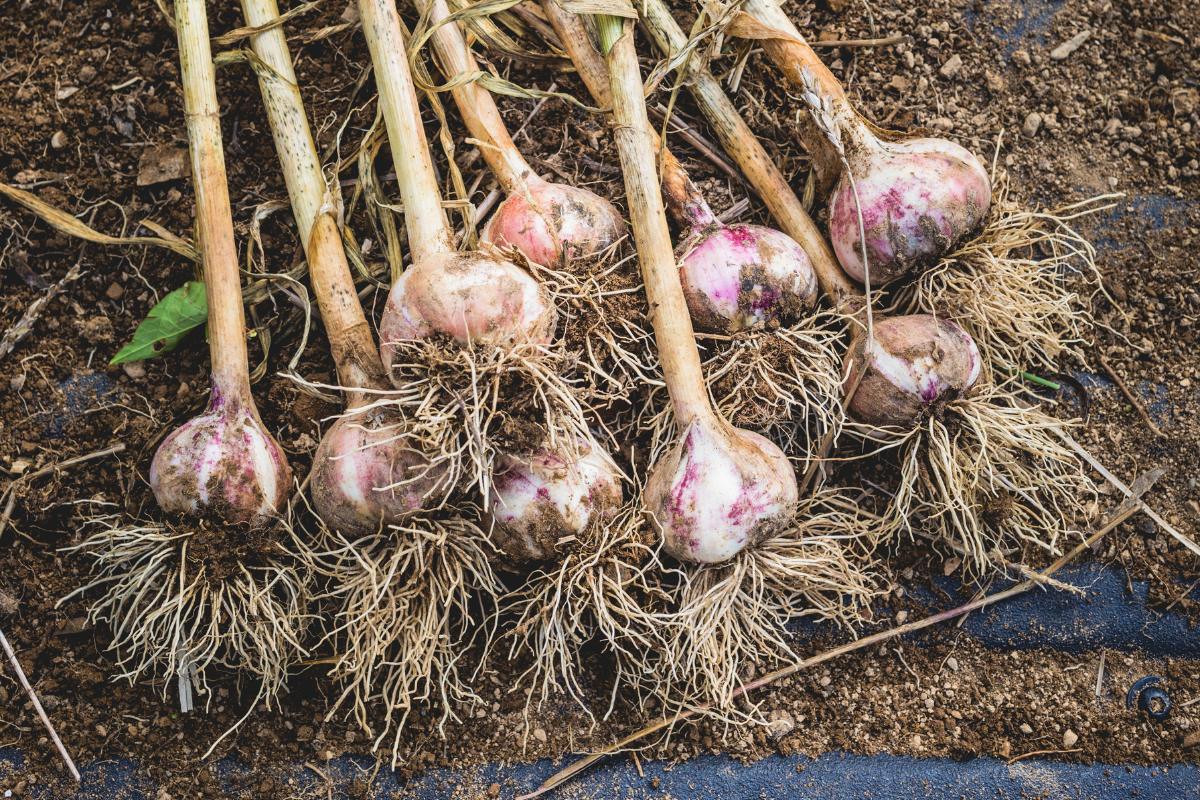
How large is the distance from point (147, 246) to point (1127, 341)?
1886 mm

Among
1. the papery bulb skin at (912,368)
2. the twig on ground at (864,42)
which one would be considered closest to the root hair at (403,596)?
the papery bulb skin at (912,368)

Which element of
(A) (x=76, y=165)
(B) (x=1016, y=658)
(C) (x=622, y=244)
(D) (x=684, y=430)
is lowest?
(B) (x=1016, y=658)

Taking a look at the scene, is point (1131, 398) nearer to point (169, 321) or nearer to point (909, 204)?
point (909, 204)

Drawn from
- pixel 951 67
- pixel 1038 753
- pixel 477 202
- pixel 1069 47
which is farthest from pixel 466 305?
pixel 1069 47

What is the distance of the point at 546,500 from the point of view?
1424 millimetres

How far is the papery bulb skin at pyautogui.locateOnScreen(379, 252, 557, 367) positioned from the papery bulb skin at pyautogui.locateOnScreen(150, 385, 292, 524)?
0.29 meters

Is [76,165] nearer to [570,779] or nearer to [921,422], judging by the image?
[570,779]

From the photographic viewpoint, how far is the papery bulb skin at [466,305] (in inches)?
52.5

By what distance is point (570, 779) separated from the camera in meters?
1.61

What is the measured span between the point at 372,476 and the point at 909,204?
958mm

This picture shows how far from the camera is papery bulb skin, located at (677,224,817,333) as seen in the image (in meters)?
1.50

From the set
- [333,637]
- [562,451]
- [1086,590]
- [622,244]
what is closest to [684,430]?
[562,451]

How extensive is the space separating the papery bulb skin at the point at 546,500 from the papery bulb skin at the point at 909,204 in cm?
58

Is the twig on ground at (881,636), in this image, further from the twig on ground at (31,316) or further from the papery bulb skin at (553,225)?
the twig on ground at (31,316)
